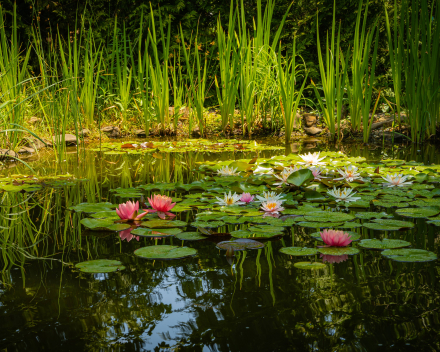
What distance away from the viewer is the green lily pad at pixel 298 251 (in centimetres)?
117

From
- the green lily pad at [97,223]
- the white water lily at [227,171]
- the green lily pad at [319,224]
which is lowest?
the green lily pad at [319,224]

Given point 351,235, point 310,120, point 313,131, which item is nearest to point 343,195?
point 351,235

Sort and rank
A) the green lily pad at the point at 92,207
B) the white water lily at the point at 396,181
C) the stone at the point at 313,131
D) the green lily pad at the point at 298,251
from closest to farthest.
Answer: the green lily pad at the point at 298,251 → the green lily pad at the point at 92,207 → the white water lily at the point at 396,181 → the stone at the point at 313,131

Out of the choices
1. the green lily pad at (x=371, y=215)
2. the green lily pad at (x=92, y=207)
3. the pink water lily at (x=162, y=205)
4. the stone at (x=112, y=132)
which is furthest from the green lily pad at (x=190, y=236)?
the stone at (x=112, y=132)

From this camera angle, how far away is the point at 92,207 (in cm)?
172

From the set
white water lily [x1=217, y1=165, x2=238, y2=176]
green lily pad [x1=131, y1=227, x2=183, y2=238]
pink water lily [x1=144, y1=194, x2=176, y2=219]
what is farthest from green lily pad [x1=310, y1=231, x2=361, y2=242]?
white water lily [x1=217, y1=165, x2=238, y2=176]

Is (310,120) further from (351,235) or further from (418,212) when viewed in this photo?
(351,235)

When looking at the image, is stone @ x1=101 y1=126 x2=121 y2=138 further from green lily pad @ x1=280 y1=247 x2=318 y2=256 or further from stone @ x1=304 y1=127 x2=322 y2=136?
green lily pad @ x1=280 y1=247 x2=318 y2=256

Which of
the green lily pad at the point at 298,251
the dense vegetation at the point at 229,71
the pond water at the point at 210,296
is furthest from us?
the dense vegetation at the point at 229,71

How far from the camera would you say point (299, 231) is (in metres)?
1.43

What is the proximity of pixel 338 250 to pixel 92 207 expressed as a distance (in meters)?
1.04

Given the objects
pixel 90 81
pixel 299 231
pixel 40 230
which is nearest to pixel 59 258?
pixel 40 230

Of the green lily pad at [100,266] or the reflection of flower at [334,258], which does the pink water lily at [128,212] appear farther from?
the reflection of flower at [334,258]

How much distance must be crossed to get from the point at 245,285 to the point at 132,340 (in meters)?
0.32
